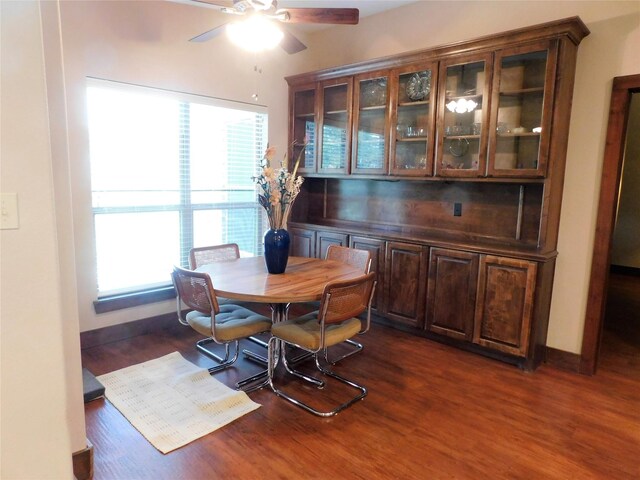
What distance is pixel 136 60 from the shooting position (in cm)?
335

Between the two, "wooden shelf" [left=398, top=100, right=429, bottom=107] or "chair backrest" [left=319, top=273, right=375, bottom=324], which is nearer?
"chair backrest" [left=319, top=273, right=375, bottom=324]

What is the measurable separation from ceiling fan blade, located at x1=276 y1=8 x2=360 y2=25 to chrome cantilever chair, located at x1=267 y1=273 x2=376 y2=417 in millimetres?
1529

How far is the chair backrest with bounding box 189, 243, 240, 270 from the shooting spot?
3235mm

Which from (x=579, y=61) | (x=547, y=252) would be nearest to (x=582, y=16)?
(x=579, y=61)

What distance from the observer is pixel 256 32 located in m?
2.51

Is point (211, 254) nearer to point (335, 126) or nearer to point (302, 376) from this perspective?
point (302, 376)

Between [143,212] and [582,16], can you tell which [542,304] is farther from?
[143,212]

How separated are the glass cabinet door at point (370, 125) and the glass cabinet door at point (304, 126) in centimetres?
58

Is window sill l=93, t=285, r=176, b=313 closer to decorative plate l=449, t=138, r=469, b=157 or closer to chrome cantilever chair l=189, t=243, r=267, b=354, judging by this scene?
chrome cantilever chair l=189, t=243, r=267, b=354

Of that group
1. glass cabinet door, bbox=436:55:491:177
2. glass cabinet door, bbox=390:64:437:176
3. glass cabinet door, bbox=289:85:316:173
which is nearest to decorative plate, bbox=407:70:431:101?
glass cabinet door, bbox=390:64:437:176

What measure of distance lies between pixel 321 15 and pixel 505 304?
92.9 inches

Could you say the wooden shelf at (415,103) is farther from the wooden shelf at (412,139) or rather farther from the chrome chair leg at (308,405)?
the chrome chair leg at (308,405)

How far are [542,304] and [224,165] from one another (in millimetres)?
3059

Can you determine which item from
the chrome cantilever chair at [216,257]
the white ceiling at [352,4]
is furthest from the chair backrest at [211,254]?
the white ceiling at [352,4]
